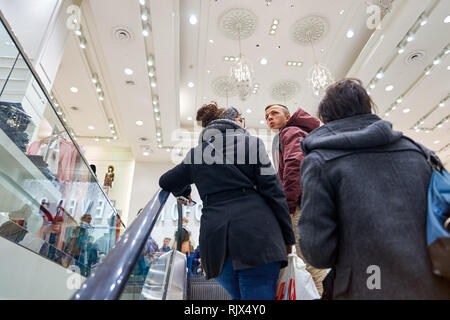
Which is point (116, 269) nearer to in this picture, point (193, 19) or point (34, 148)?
point (34, 148)

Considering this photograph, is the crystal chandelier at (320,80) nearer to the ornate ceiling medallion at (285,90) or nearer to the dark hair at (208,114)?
the ornate ceiling medallion at (285,90)

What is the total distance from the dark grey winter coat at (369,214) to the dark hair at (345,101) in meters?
0.19

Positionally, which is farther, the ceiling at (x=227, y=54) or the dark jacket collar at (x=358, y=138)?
the ceiling at (x=227, y=54)

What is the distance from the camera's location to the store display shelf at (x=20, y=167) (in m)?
2.42

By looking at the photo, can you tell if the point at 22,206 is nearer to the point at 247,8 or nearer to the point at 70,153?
the point at 70,153

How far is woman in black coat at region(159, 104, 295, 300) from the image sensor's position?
1.25 meters

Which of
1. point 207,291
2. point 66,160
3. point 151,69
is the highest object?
point 151,69

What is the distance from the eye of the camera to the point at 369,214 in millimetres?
918

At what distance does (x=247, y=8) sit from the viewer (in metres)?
6.46

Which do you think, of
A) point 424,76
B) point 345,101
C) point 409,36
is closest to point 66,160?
point 345,101

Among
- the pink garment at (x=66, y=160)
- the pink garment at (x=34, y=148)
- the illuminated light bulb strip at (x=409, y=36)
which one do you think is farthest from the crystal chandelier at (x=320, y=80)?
the pink garment at (x=34, y=148)

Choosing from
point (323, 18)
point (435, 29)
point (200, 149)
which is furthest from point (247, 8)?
point (200, 149)

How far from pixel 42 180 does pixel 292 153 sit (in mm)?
2698

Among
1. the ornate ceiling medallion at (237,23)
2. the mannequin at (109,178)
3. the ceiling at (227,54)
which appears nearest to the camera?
the ceiling at (227,54)
